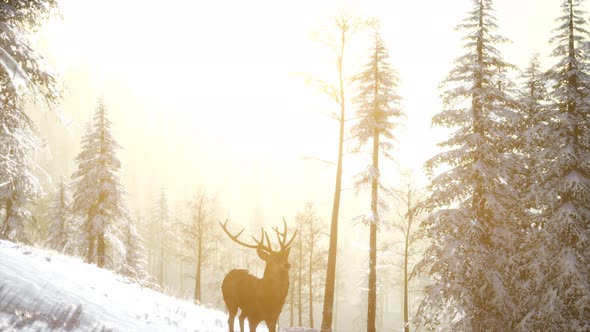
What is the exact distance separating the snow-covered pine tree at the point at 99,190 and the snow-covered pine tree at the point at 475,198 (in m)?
20.7

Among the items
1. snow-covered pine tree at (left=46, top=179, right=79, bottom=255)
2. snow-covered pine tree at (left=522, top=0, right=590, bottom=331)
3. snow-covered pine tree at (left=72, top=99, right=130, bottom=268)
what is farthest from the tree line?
snow-covered pine tree at (left=46, top=179, right=79, bottom=255)

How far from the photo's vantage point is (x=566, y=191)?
13.0 meters

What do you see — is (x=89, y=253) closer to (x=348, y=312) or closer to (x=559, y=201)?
(x=559, y=201)

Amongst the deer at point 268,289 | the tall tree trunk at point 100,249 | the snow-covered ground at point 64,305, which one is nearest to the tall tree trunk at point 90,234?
the tall tree trunk at point 100,249

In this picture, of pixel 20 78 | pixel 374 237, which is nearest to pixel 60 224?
pixel 374 237

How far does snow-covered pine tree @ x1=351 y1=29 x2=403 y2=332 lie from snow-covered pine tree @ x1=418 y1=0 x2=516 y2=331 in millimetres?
2949

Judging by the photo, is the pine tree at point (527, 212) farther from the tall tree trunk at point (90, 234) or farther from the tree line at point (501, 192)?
the tall tree trunk at point (90, 234)

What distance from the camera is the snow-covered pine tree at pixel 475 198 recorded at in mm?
14023

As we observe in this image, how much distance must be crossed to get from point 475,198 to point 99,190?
23.4 metres

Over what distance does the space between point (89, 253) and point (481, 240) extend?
24399mm

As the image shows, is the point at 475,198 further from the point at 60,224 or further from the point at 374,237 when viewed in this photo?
the point at 60,224

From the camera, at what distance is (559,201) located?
533 inches

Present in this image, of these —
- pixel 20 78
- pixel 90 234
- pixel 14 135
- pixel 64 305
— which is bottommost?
pixel 64 305

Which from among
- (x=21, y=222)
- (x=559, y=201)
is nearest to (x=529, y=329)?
(x=559, y=201)
